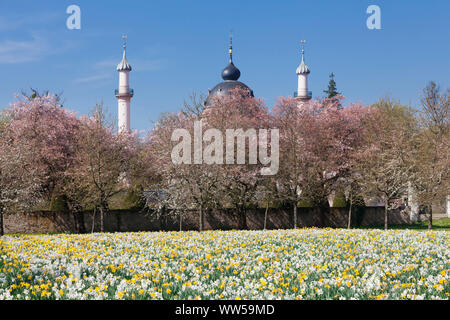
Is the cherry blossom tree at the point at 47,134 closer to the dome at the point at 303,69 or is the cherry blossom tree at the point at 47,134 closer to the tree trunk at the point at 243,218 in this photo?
the tree trunk at the point at 243,218

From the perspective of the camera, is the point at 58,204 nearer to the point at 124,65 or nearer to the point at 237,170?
the point at 237,170

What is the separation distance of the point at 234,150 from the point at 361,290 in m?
22.4

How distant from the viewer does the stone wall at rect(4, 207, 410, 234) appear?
1150 inches

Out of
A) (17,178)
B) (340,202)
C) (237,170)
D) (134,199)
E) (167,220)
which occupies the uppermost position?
(237,170)

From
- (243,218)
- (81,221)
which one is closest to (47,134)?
(81,221)

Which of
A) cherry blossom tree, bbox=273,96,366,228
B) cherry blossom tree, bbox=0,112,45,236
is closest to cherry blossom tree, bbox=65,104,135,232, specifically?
cherry blossom tree, bbox=0,112,45,236

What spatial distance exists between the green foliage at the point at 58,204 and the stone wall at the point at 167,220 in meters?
0.38

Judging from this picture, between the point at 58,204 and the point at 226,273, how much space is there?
24.4m

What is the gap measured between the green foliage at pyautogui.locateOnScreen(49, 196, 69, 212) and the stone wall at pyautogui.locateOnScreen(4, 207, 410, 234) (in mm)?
381

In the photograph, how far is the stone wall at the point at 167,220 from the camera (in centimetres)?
2922

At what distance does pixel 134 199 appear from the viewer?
31703 millimetres
